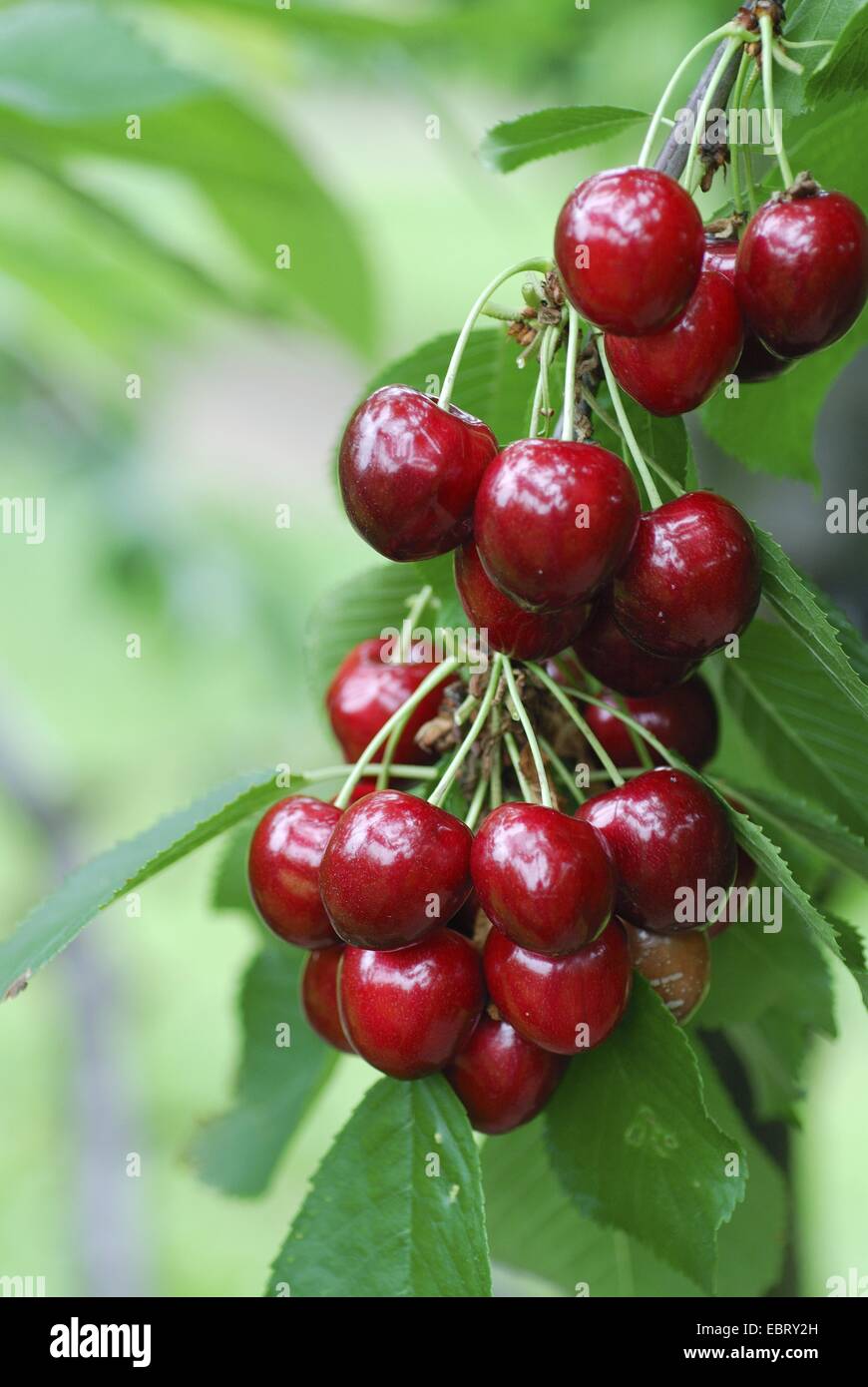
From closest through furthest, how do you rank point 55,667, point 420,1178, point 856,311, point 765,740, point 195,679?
1. point 856,311
2. point 420,1178
3. point 765,740
4. point 195,679
5. point 55,667

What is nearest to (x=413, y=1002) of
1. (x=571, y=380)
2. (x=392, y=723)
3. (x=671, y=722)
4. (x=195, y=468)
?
(x=392, y=723)

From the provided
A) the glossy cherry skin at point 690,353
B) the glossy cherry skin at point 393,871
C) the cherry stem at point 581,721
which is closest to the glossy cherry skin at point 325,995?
the glossy cherry skin at point 393,871

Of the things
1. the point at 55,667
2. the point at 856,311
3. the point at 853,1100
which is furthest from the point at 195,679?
the point at 856,311

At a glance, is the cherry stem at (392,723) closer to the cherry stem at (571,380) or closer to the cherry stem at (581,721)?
Result: the cherry stem at (581,721)

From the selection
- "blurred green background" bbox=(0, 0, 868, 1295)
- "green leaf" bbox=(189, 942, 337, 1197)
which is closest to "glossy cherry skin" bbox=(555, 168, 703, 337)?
"blurred green background" bbox=(0, 0, 868, 1295)

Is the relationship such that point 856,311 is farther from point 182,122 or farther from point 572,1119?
point 182,122
